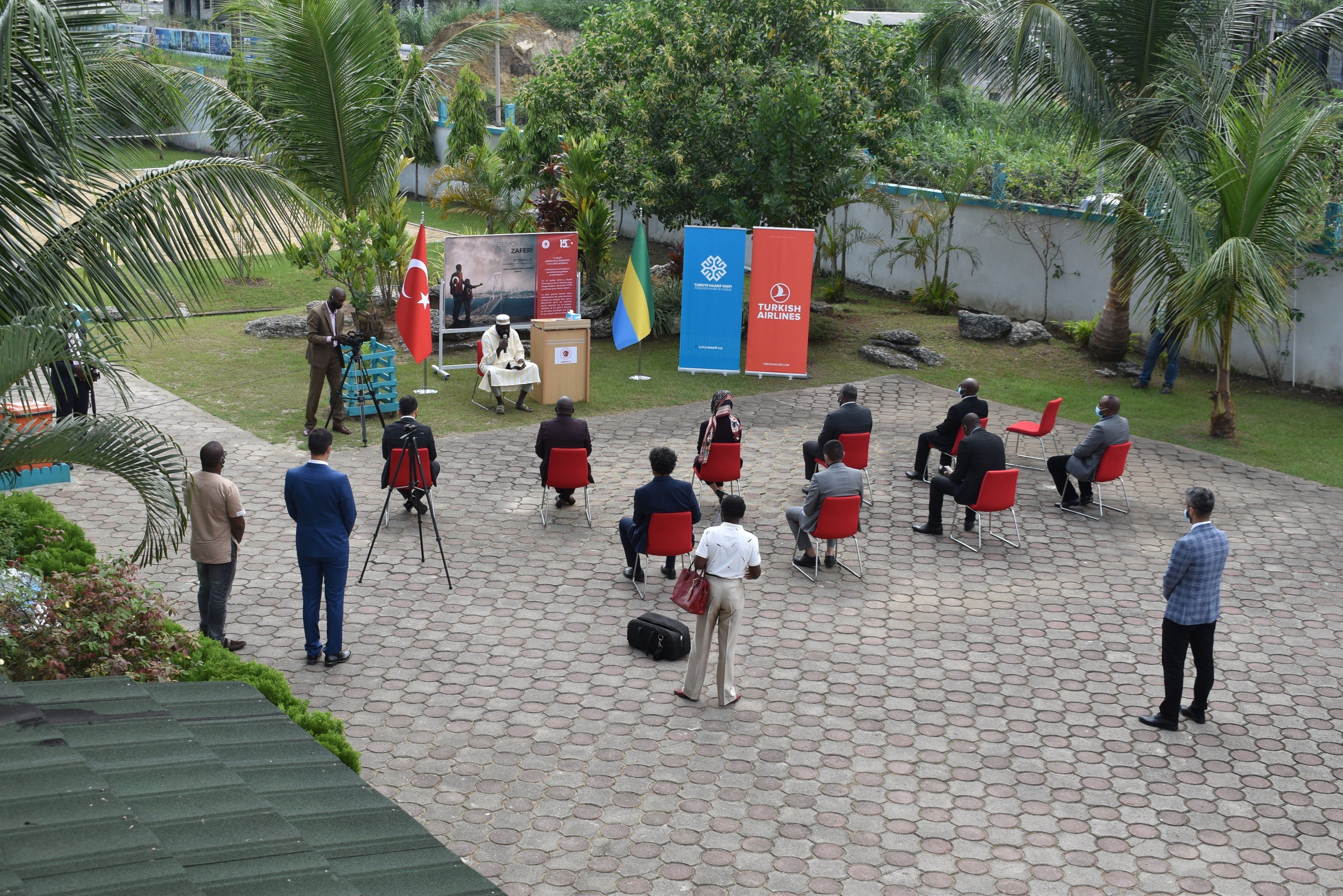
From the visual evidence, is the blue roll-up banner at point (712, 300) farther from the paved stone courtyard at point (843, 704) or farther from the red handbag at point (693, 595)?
the red handbag at point (693, 595)

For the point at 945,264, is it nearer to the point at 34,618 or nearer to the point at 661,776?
the point at 661,776

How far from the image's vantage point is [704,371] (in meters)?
18.5

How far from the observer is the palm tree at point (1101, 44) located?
17141 millimetres

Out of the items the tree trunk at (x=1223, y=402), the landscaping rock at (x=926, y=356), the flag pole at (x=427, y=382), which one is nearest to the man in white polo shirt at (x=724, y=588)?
the flag pole at (x=427, y=382)

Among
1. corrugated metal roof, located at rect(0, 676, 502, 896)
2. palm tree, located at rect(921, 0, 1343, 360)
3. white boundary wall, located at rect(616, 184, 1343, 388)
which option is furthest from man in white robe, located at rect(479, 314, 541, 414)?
corrugated metal roof, located at rect(0, 676, 502, 896)

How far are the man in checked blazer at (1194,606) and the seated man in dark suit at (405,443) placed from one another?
245 inches

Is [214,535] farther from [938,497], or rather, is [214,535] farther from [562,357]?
[562,357]

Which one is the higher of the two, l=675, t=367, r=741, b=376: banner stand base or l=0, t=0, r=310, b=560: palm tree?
l=0, t=0, r=310, b=560: palm tree

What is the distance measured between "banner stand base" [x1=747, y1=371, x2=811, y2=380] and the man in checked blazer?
10.2 meters

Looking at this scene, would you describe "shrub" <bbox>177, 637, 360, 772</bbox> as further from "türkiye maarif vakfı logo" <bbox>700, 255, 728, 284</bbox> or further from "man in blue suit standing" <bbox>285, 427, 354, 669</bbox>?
"türkiye maarif vakfı logo" <bbox>700, 255, 728, 284</bbox>

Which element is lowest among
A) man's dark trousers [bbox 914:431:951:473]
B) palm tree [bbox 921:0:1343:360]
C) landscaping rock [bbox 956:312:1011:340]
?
man's dark trousers [bbox 914:431:951:473]

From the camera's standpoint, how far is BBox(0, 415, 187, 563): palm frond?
605 cm

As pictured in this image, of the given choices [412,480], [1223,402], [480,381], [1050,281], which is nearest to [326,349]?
[480,381]

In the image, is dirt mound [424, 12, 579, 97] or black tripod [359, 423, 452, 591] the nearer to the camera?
black tripod [359, 423, 452, 591]
